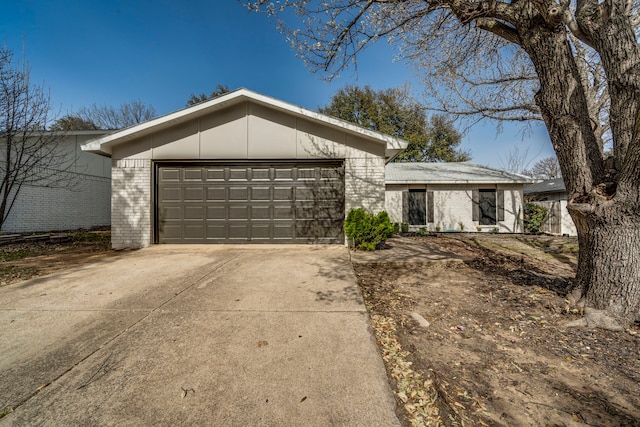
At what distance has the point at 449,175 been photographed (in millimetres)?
13070

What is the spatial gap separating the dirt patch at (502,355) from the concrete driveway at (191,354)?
1.19ft

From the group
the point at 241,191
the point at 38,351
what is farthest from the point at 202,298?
the point at 241,191

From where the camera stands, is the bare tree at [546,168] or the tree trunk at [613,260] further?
the bare tree at [546,168]

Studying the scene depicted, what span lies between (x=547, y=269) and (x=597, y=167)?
3131 mm

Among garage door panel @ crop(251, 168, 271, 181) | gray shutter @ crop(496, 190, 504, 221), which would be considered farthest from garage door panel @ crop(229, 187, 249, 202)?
gray shutter @ crop(496, 190, 504, 221)

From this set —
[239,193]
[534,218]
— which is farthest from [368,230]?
[534,218]

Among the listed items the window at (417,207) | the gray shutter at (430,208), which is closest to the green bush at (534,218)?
the gray shutter at (430,208)

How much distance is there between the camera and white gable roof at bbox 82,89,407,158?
22.8ft

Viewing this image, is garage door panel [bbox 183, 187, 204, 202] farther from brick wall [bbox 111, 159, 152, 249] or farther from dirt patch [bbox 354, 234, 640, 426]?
dirt patch [bbox 354, 234, 640, 426]

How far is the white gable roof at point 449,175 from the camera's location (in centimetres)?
1209

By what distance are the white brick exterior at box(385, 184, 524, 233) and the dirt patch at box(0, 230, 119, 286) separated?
1058 cm

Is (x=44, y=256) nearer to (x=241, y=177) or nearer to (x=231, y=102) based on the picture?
(x=241, y=177)

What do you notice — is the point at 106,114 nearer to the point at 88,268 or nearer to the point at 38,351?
the point at 88,268

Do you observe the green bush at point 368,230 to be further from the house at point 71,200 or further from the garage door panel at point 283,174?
the house at point 71,200
